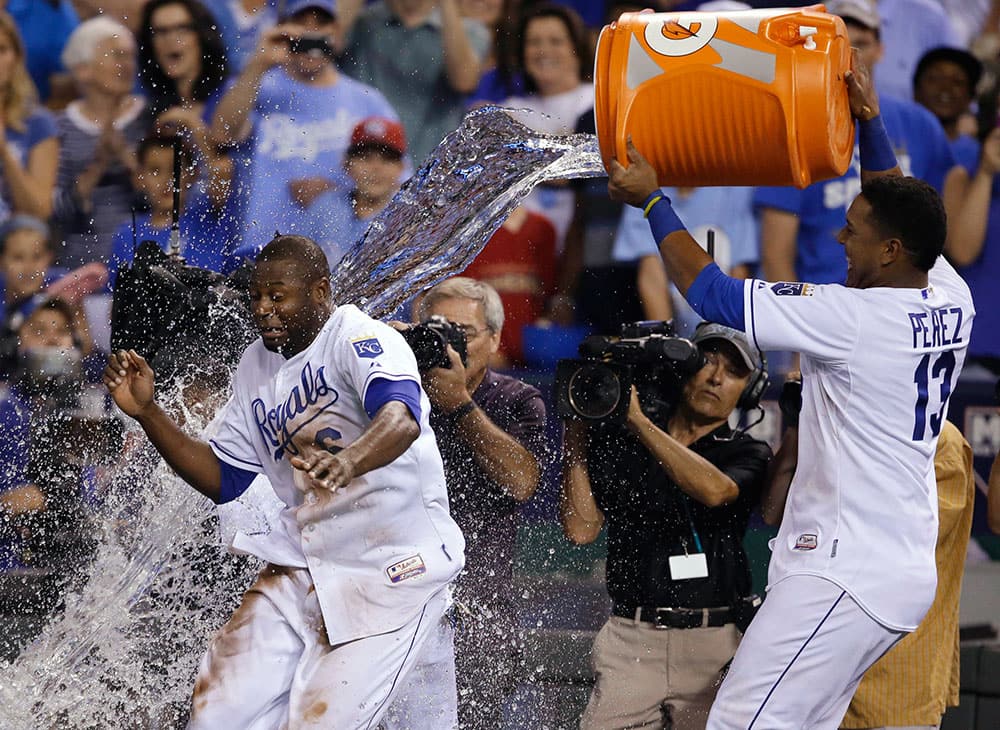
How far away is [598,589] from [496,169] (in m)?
1.80

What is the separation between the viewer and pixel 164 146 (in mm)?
7949

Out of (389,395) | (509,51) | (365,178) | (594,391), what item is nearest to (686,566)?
(594,391)

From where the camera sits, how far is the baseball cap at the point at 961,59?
7574 mm

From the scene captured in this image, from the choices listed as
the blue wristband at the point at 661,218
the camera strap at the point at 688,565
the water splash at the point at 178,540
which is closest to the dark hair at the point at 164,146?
the water splash at the point at 178,540

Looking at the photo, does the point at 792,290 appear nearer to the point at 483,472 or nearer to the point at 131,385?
the point at 483,472

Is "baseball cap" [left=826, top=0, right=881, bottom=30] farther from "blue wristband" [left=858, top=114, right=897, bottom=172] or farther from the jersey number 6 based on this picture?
the jersey number 6

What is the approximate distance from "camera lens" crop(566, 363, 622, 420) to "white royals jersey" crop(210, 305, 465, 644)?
2.06 feet

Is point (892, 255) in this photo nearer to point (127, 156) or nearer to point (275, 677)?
point (275, 677)

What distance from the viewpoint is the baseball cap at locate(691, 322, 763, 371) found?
4645 mm

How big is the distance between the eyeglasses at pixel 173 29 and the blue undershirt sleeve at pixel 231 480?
477 cm

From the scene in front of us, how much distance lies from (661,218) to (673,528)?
118 centimetres

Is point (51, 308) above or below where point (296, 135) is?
below

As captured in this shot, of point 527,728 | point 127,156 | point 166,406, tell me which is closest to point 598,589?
point 527,728

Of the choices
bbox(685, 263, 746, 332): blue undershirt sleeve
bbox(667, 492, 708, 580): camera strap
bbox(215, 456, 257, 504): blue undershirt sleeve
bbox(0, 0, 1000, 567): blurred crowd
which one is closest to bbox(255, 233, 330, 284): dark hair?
bbox(215, 456, 257, 504): blue undershirt sleeve
